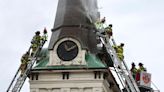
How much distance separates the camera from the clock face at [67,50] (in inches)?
2183

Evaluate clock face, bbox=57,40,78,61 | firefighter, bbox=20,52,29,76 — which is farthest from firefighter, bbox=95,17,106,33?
firefighter, bbox=20,52,29,76

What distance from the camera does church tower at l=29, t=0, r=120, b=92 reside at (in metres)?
54.4

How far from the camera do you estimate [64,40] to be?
55688 mm

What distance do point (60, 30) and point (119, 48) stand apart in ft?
19.2

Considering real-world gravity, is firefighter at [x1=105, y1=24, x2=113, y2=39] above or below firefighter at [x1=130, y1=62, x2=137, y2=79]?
above

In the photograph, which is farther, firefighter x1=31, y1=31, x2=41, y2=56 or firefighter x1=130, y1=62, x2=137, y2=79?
firefighter x1=130, y1=62, x2=137, y2=79

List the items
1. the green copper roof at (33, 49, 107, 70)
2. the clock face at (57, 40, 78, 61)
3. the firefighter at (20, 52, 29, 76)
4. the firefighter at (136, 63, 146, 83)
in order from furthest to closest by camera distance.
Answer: the firefighter at (136, 63, 146, 83) < the firefighter at (20, 52, 29, 76) < the clock face at (57, 40, 78, 61) < the green copper roof at (33, 49, 107, 70)

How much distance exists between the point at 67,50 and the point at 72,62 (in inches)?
46.1

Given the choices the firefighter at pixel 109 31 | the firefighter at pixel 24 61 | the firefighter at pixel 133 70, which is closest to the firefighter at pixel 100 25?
the firefighter at pixel 109 31

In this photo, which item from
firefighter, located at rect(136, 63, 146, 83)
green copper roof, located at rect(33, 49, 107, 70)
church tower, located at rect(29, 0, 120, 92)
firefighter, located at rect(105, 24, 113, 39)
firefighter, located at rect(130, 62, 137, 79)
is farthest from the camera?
firefighter, located at rect(105, 24, 113, 39)

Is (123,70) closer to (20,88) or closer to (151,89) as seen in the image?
(151,89)

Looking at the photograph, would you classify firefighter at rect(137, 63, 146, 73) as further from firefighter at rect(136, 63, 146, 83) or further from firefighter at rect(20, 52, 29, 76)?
firefighter at rect(20, 52, 29, 76)

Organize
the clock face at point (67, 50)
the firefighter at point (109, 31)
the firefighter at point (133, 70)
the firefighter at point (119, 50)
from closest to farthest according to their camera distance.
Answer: the clock face at point (67, 50), the firefighter at point (119, 50), the firefighter at point (133, 70), the firefighter at point (109, 31)

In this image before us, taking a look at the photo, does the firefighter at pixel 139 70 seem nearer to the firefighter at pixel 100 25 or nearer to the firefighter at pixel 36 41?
the firefighter at pixel 100 25
